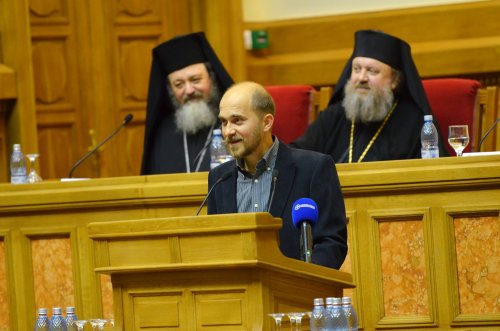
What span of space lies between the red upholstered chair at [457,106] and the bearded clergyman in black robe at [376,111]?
178 millimetres

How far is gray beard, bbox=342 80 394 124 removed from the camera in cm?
755

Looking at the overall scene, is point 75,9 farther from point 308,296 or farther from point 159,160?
point 308,296

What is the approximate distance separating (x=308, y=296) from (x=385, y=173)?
1.87 metres

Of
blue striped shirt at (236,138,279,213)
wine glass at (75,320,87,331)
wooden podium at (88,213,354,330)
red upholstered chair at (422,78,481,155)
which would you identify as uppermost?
red upholstered chair at (422,78,481,155)

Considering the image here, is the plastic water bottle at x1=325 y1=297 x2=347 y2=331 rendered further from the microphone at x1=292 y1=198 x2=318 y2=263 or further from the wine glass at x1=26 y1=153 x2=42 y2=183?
the wine glass at x1=26 y1=153 x2=42 y2=183

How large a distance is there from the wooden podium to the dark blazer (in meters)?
0.64

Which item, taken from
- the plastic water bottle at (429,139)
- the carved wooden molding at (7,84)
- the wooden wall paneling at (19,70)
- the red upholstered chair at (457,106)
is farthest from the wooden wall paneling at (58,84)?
the plastic water bottle at (429,139)

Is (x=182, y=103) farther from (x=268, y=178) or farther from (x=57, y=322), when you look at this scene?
(x=57, y=322)

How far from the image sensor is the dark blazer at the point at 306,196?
518 centimetres

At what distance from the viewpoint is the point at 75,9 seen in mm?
9820

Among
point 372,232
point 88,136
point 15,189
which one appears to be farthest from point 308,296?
point 88,136

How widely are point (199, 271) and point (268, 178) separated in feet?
3.58

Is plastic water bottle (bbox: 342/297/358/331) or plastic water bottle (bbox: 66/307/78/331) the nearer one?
plastic water bottle (bbox: 342/297/358/331)

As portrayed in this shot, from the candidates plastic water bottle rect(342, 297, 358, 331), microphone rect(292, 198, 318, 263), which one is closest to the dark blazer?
microphone rect(292, 198, 318, 263)
